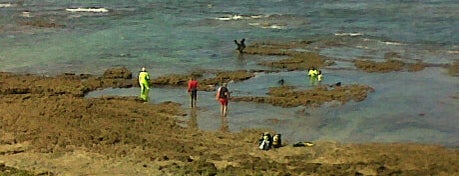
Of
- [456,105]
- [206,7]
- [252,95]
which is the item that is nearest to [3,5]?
→ [206,7]

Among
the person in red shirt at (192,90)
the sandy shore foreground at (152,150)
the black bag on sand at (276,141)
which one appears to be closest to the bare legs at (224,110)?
→ the sandy shore foreground at (152,150)

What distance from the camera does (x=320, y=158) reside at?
19.8m

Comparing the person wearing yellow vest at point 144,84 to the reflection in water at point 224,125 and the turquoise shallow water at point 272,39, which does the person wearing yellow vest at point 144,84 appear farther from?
the reflection in water at point 224,125

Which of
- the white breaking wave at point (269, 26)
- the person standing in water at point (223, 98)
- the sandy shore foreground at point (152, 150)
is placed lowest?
the sandy shore foreground at point (152, 150)

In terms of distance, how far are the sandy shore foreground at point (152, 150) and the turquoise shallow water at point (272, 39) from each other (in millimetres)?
1629

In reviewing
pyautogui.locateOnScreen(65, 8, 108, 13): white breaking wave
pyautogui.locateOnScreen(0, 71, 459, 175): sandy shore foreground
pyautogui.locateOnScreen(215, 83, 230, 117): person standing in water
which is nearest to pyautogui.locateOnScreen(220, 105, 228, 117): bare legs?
pyautogui.locateOnScreen(215, 83, 230, 117): person standing in water

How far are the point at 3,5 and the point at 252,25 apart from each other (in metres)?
25.2

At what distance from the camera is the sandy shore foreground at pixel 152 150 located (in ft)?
61.2

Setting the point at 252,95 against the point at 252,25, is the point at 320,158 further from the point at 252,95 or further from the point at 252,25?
the point at 252,25

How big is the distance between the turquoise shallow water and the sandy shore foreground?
1.63 meters

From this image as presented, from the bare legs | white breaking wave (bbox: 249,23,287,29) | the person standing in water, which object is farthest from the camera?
white breaking wave (bbox: 249,23,287,29)

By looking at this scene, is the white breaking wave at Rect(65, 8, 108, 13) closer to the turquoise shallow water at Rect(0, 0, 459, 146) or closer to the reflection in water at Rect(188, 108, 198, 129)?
the turquoise shallow water at Rect(0, 0, 459, 146)

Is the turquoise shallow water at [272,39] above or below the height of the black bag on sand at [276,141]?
above

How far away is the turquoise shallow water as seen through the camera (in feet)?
80.7
